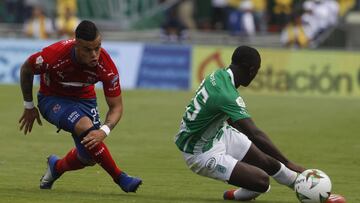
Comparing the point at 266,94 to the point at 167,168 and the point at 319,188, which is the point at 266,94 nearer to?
the point at 167,168

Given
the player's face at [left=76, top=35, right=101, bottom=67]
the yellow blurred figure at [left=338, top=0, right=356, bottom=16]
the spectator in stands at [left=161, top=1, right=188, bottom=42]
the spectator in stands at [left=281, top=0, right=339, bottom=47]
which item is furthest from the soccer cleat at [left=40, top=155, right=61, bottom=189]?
the yellow blurred figure at [left=338, top=0, right=356, bottom=16]

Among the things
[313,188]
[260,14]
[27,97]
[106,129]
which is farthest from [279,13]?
[313,188]

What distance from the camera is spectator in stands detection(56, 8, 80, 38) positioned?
3544 centimetres

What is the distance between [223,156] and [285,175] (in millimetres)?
674

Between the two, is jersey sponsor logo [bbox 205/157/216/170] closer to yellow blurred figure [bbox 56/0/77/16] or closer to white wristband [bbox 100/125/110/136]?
white wristband [bbox 100/125/110/136]

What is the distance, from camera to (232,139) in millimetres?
→ 11141

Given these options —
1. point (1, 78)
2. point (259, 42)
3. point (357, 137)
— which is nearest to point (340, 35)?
point (259, 42)

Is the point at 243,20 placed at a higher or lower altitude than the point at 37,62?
lower

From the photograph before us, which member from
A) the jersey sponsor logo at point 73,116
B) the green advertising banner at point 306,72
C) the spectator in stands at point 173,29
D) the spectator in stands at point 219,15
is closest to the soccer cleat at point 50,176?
the jersey sponsor logo at point 73,116

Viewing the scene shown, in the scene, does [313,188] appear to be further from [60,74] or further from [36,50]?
[36,50]

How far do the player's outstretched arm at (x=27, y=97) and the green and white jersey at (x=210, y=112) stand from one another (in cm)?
164

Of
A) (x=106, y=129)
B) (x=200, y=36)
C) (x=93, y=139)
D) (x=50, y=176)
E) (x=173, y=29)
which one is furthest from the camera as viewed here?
(x=200, y=36)

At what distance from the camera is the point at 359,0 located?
37.6 meters

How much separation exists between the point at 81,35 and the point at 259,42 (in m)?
24.9
